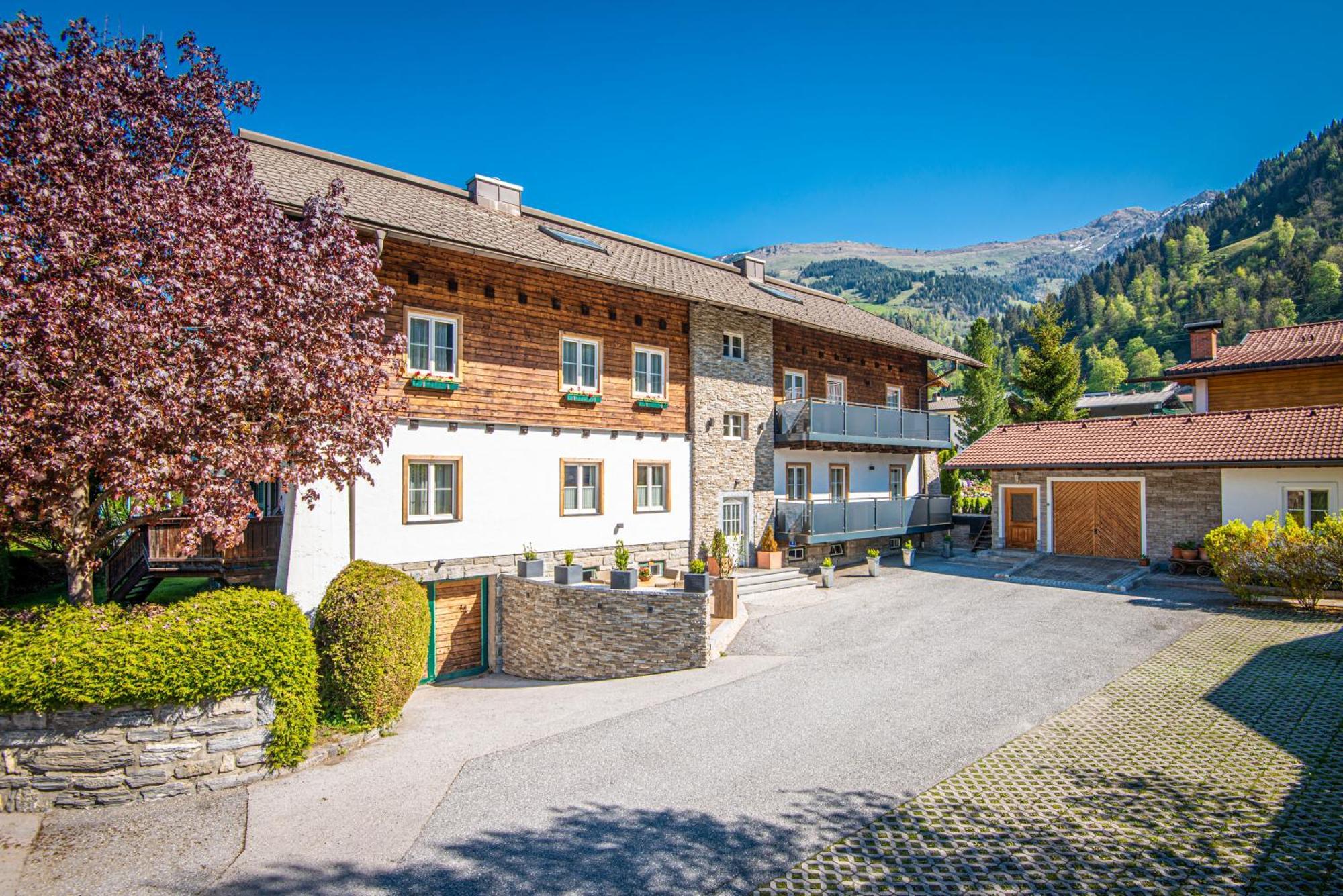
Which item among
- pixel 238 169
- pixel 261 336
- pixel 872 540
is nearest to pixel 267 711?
pixel 261 336

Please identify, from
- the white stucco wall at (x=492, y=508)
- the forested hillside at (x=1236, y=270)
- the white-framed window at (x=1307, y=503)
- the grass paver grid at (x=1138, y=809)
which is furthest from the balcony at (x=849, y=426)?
the forested hillside at (x=1236, y=270)

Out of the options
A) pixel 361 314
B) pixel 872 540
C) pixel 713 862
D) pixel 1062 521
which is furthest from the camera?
pixel 872 540

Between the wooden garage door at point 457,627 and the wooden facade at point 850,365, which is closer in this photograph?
the wooden garage door at point 457,627

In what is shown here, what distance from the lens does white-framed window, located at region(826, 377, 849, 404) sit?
23781 millimetres

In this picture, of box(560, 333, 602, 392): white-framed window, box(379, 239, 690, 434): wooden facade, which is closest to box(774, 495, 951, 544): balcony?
box(379, 239, 690, 434): wooden facade

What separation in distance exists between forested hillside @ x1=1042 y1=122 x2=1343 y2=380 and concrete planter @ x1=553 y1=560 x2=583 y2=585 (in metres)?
97.3

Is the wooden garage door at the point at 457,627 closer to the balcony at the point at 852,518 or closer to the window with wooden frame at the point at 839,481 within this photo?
the balcony at the point at 852,518

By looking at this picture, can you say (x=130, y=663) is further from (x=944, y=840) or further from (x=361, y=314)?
(x=944, y=840)

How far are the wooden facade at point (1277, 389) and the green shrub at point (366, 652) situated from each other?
28348 millimetres

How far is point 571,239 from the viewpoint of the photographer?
714 inches

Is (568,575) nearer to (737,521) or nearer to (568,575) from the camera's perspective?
(568,575)

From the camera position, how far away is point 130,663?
7.62 m

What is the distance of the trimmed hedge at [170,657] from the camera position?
7.43m

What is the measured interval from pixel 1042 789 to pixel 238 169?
12.2m
